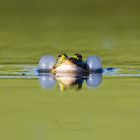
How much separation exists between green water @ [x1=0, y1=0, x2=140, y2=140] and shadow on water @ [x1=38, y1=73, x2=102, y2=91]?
6.0 inches

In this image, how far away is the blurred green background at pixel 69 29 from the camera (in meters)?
25.6

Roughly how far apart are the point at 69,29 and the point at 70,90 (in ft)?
57.6

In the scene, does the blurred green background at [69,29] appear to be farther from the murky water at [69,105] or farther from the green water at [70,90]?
the murky water at [69,105]

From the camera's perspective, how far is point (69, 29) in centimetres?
3566

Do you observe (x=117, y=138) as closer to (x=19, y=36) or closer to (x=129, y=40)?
(x=129, y=40)

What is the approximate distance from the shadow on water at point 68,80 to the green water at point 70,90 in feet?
0.50

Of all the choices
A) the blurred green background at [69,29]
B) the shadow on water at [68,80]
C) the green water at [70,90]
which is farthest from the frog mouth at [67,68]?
the blurred green background at [69,29]

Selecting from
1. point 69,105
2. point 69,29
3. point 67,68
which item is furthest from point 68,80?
point 69,29

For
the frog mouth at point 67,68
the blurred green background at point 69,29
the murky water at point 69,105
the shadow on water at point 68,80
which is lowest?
the murky water at point 69,105

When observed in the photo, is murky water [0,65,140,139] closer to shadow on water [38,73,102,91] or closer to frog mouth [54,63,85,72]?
shadow on water [38,73,102,91]

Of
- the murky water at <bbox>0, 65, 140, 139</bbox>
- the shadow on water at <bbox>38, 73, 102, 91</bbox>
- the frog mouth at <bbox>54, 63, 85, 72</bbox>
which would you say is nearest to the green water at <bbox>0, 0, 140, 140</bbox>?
the murky water at <bbox>0, 65, 140, 139</bbox>

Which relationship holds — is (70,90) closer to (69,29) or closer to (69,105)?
(69,105)

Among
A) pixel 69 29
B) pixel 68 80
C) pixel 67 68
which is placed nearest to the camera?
pixel 68 80

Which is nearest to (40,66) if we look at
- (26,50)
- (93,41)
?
(26,50)
